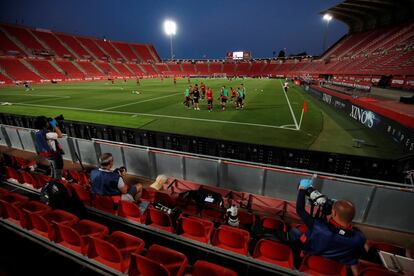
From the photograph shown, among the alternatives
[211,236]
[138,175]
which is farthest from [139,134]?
[211,236]

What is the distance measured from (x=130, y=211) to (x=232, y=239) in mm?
2284

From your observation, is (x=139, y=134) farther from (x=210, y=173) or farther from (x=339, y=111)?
(x=339, y=111)

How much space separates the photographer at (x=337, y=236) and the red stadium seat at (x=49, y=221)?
13.4 ft

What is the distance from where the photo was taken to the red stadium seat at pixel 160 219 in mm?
4297

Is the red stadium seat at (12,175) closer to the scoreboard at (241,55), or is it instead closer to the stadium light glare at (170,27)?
the stadium light glare at (170,27)

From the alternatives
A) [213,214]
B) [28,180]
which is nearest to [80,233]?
[213,214]

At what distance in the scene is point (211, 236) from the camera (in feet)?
14.0

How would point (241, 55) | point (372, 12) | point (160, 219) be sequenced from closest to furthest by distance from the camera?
point (160, 219)
point (372, 12)
point (241, 55)

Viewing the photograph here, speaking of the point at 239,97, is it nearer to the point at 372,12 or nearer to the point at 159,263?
the point at 159,263

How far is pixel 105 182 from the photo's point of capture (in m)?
4.58

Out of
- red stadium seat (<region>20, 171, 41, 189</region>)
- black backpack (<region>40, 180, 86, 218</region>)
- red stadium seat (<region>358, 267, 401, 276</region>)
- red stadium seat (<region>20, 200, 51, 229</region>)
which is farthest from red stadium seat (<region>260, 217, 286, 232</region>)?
red stadium seat (<region>20, 171, 41, 189</region>)

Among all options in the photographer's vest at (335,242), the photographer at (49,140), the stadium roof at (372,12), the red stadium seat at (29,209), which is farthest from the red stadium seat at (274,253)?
the stadium roof at (372,12)

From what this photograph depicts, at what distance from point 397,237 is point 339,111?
56.4 feet

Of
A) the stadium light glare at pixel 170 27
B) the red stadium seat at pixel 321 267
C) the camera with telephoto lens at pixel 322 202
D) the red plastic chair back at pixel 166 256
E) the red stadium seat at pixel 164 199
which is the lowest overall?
the red stadium seat at pixel 164 199
